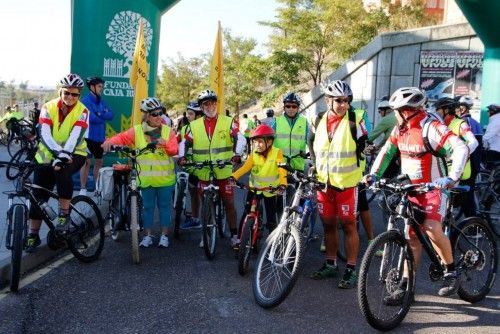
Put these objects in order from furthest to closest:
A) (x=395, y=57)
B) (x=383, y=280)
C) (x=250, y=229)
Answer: (x=395, y=57)
(x=250, y=229)
(x=383, y=280)

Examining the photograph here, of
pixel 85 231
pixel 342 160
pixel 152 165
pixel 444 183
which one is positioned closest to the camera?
pixel 444 183

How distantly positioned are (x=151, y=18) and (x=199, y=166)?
632 centimetres

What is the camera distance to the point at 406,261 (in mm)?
4422

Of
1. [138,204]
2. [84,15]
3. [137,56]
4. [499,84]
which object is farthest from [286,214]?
[499,84]

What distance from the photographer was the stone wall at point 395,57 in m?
16.0

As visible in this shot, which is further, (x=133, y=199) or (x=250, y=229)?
(x=133, y=199)

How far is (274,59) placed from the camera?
2683 centimetres

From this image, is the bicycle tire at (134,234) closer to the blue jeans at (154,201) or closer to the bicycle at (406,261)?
the blue jeans at (154,201)

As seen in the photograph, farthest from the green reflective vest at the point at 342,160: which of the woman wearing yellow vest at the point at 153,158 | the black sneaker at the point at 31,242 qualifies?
the black sneaker at the point at 31,242

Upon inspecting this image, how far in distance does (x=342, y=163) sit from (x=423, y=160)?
0.84 m

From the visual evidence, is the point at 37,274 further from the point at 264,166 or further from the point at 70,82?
the point at 264,166

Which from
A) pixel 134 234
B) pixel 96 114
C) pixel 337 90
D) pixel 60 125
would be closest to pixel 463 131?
pixel 337 90

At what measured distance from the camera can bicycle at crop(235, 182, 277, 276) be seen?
556 centimetres

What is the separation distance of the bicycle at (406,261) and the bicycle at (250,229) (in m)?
1.61
